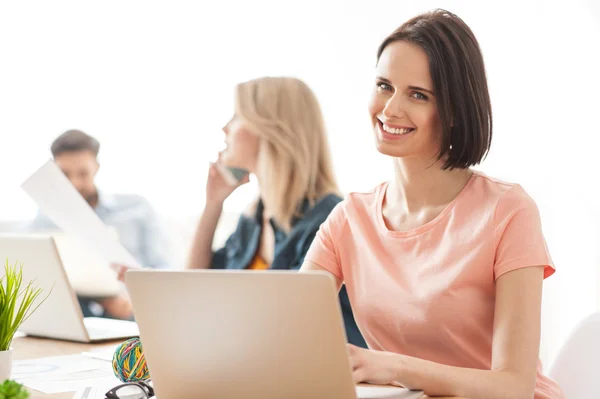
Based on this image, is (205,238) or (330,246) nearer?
(330,246)

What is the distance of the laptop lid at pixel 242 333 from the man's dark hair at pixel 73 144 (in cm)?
246

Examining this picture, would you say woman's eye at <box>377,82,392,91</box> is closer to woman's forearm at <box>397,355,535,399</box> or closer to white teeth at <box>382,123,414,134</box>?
white teeth at <box>382,123,414,134</box>

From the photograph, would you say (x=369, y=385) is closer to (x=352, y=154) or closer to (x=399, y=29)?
(x=399, y=29)

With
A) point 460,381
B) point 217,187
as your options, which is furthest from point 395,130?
point 217,187

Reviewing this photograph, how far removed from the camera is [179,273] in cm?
108

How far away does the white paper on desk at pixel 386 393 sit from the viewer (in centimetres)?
120

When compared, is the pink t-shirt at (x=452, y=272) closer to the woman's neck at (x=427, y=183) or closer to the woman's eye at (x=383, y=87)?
the woman's neck at (x=427, y=183)

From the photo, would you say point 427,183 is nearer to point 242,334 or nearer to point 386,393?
point 386,393

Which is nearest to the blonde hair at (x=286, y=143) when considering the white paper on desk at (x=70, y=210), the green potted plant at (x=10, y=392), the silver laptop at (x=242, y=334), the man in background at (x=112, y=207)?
the white paper on desk at (x=70, y=210)

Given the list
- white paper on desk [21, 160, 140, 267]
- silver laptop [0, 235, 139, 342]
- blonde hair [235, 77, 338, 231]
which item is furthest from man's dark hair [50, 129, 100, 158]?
silver laptop [0, 235, 139, 342]

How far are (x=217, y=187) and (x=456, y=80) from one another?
140 cm

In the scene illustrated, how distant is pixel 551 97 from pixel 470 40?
1245 mm

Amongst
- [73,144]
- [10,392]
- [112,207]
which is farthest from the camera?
[112,207]

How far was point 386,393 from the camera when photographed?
4.03 feet
